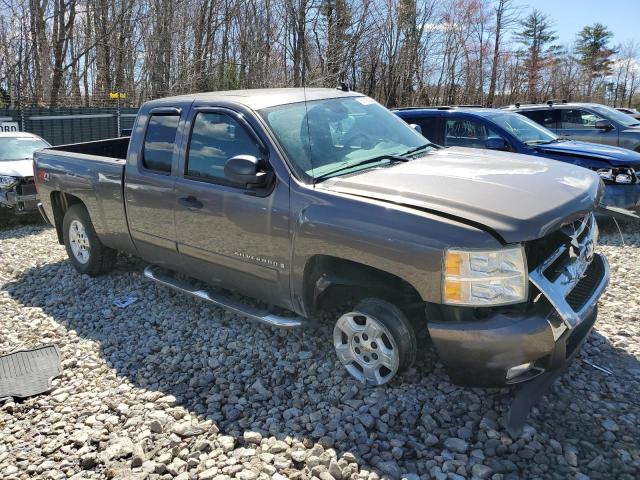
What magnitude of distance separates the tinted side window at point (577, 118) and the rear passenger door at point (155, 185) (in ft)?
27.7

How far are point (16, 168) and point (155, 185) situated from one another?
5.57m

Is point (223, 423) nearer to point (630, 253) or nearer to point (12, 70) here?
point (630, 253)

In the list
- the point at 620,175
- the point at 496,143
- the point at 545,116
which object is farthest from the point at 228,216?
the point at 545,116

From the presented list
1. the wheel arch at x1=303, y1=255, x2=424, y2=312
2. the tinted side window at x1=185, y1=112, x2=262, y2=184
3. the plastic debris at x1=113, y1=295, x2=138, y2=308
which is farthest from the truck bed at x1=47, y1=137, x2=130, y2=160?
the wheel arch at x1=303, y1=255, x2=424, y2=312

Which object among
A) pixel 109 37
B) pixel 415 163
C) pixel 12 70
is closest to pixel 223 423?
pixel 415 163

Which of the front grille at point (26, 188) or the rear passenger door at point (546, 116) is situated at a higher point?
the rear passenger door at point (546, 116)

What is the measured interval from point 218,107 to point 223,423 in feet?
7.68

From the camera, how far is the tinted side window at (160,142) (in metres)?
4.48

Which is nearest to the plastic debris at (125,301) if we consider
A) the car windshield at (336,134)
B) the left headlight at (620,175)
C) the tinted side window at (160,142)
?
the tinted side window at (160,142)

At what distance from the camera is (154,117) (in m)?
4.73

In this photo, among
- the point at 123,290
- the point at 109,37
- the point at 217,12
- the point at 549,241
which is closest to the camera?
the point at 549,241

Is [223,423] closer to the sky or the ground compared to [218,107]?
closer to the ground

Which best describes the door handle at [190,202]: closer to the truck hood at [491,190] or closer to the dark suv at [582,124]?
the truck hood at [491,190]

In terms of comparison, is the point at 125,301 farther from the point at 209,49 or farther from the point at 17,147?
the point at 209,49
